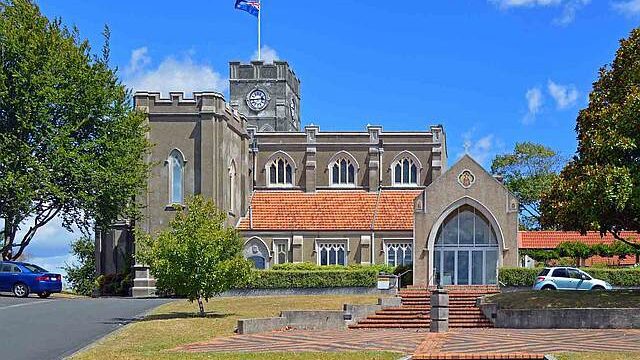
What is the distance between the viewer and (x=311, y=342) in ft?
80.1

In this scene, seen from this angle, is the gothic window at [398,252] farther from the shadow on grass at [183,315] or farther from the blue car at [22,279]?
the shadow on grass at [183,315]

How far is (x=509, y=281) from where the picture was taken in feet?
146

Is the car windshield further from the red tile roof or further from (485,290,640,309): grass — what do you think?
(485,290,640,309): grass

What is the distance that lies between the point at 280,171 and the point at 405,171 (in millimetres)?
8470

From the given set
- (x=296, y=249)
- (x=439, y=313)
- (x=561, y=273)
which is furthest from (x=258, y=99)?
(x=439, y=313)

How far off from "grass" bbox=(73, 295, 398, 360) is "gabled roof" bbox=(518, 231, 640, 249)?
16.0 m

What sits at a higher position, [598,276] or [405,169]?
[405,169]

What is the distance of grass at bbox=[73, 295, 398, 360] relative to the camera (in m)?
20.7

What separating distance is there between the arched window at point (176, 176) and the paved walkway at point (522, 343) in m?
28.6

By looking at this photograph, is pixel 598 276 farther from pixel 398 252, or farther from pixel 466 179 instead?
pixel 398 252

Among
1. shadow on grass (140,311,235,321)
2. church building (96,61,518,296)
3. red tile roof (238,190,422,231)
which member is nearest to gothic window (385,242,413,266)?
church building (96,61,518,296)

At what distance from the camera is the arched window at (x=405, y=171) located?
2506 inches

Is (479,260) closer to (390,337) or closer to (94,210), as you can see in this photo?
(94,210)

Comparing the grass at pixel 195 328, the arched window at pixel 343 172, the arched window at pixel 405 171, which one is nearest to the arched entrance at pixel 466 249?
the grass at pixel 195 328
